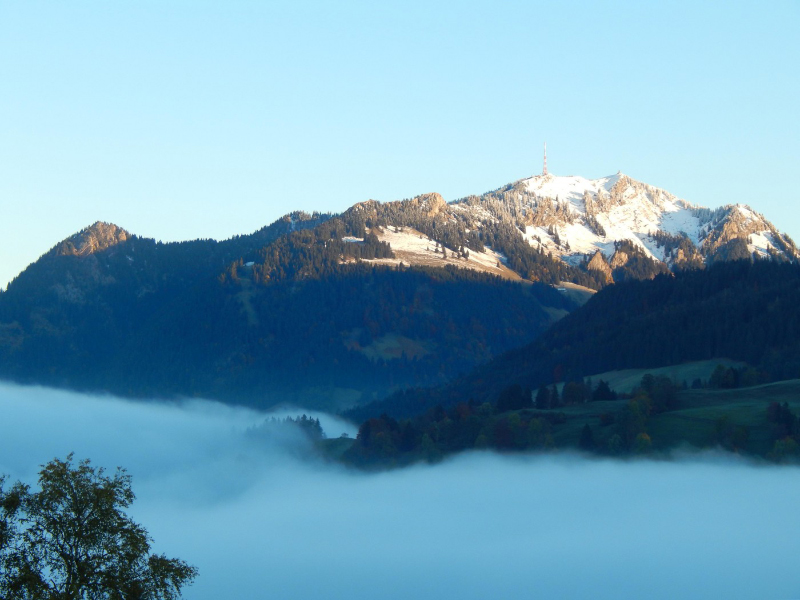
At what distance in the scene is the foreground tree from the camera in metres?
67.8

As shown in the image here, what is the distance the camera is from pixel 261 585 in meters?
190

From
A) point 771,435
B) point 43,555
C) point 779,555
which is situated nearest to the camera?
point 43,555

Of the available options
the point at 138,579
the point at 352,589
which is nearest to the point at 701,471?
the point at 352,589

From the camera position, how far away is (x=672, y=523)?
637 feet

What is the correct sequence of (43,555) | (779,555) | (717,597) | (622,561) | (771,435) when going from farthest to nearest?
(771,435) < (622,561) < (779,555) < (717,597) < (43,555)

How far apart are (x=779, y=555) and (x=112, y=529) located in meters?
123

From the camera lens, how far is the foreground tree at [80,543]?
67.8m

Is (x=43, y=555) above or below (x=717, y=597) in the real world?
above

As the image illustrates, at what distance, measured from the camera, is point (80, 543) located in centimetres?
6944

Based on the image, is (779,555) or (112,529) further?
(779,555)

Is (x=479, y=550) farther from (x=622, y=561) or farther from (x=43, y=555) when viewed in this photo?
(x=43, y=555)

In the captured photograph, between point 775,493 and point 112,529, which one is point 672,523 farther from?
point 112,529

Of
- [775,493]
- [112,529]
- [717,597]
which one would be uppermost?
[112,529]

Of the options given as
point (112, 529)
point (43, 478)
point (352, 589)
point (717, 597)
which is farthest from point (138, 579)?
point (352, 589)
